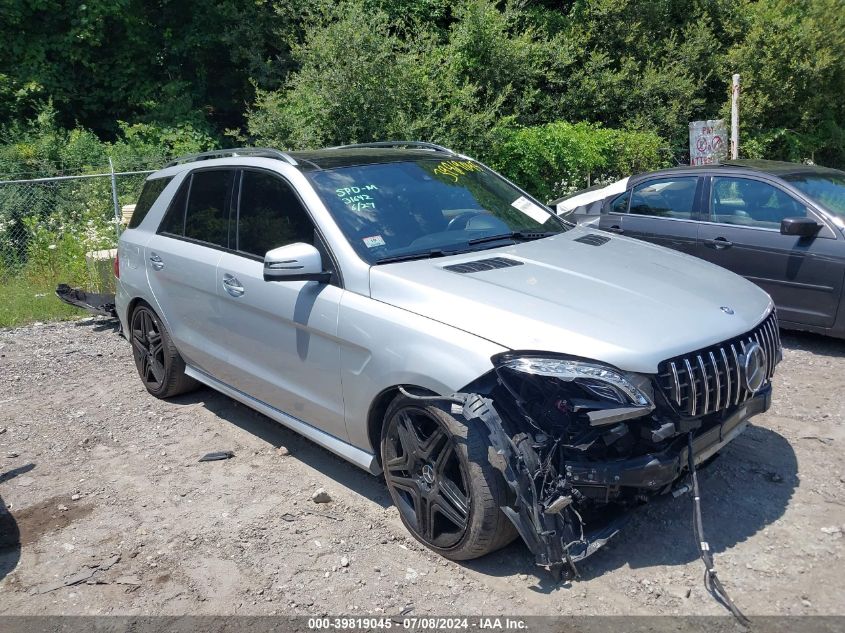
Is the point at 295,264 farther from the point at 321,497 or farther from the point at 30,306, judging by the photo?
the point at 30,306

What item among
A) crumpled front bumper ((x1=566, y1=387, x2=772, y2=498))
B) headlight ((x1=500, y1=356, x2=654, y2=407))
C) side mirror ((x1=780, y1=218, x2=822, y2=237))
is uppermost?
side mirror ((x1=780, y1=218, x2=822, y2=237))

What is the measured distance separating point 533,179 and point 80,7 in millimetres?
9121

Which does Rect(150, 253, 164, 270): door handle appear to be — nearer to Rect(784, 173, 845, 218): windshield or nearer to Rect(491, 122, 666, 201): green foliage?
Rect(784, 173, 845, 218): windshield

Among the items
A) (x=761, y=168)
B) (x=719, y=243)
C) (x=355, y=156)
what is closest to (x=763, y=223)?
(x=719, y=243)

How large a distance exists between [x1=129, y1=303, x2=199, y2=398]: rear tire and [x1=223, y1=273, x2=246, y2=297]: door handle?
1.16m

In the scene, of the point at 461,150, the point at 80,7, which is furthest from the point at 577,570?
the point at 80,7

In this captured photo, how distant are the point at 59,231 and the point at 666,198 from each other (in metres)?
8.06

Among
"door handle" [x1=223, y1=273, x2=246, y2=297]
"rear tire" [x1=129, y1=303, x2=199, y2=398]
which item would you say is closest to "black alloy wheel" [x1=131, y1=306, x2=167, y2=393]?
"rear tire" [x1=129, y1=303, x2=199, y2=398]

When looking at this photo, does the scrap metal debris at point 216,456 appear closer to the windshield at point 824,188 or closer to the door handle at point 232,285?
the door handle at point 232,285

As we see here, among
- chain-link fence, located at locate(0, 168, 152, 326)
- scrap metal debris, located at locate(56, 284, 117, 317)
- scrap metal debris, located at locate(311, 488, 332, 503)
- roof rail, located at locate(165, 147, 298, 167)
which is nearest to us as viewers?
scrap metal debris, located at locate(311, 488, 332, 503)

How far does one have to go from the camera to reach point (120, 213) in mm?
11039

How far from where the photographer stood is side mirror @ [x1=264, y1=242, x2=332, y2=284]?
4.07 m

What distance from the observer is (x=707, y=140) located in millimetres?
12758

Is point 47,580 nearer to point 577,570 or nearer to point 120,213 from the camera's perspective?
point 577,570
